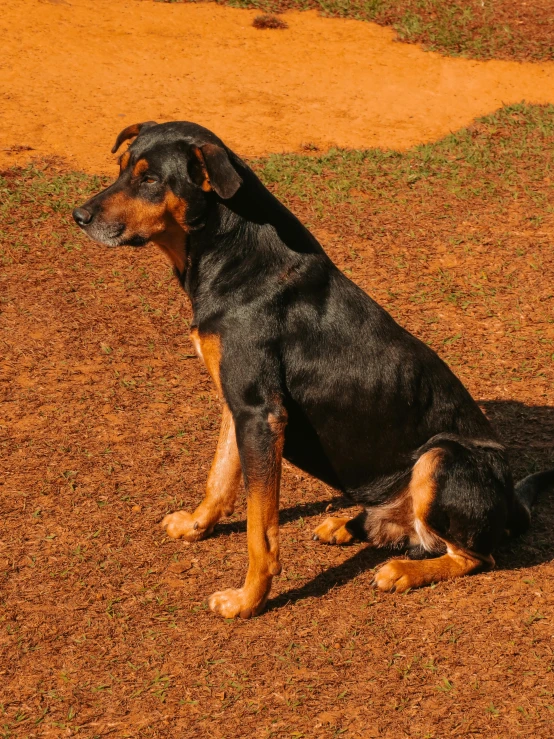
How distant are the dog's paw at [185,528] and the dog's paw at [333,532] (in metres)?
0.66

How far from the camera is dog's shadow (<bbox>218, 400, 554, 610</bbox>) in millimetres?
5480

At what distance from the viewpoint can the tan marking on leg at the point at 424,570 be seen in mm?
5305

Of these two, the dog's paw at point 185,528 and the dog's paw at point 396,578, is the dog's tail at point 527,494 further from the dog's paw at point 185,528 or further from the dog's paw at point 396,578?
the dog's paw at point 185,528

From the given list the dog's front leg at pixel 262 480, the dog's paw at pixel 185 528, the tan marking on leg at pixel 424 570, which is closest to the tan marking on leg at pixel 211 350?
the dog's front leg at pixel 262 480

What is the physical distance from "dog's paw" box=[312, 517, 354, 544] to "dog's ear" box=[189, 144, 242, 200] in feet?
6.99

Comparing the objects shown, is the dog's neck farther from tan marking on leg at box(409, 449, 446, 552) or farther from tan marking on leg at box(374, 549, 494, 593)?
tan marking on leg at box(374, 549, 494, 593)

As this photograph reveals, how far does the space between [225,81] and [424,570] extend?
30.2 feet

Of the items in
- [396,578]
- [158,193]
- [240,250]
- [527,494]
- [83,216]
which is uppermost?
[158,193]

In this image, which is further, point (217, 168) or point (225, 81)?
point (225, 81)

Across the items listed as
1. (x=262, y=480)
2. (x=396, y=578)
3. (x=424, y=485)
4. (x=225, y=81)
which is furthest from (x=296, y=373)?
(x=225, y=81)

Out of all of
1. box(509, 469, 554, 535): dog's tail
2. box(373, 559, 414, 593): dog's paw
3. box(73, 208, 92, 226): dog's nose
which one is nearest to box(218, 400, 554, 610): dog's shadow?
box(509, 469, 554, 535): dog's tail

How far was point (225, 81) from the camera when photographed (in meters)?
13.0

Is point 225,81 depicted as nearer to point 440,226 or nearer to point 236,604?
point 440,226

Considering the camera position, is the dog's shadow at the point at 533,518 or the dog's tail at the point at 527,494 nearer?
the dog's shadow at the point at 533,518
